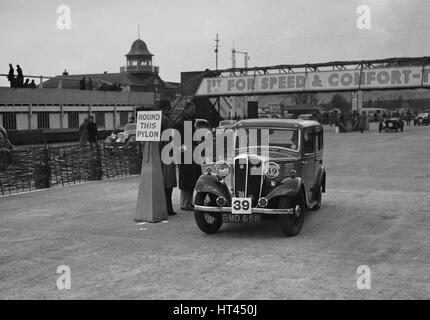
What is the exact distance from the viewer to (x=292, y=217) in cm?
864

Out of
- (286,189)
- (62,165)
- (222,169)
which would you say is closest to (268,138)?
(222,169)

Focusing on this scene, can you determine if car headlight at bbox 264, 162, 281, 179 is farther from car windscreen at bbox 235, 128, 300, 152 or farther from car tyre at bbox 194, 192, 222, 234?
car tyre at bbox 194, 192, 222, 234

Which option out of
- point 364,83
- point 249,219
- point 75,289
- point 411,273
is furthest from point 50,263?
point 364,83

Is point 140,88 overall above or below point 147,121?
above

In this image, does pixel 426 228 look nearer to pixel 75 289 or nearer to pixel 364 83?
pixel 75 289

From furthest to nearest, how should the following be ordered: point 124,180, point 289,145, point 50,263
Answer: point 124,180 < point 289,145 < point 50,263

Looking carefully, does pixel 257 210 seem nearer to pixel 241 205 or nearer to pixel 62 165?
pixel 241 205

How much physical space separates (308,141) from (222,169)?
1.88 metres

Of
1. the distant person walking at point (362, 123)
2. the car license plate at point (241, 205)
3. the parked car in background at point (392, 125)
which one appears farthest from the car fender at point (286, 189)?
the distant person walking at point (362, 123)

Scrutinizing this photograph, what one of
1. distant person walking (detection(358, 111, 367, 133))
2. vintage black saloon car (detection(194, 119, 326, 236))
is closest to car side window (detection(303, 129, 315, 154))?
vintage black saloon car (detection(194, 119, 326, 236))
